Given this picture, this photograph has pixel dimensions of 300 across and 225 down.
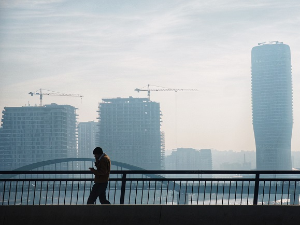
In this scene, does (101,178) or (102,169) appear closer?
(102,169)

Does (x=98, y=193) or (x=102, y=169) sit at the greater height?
(x=102, y=169)
